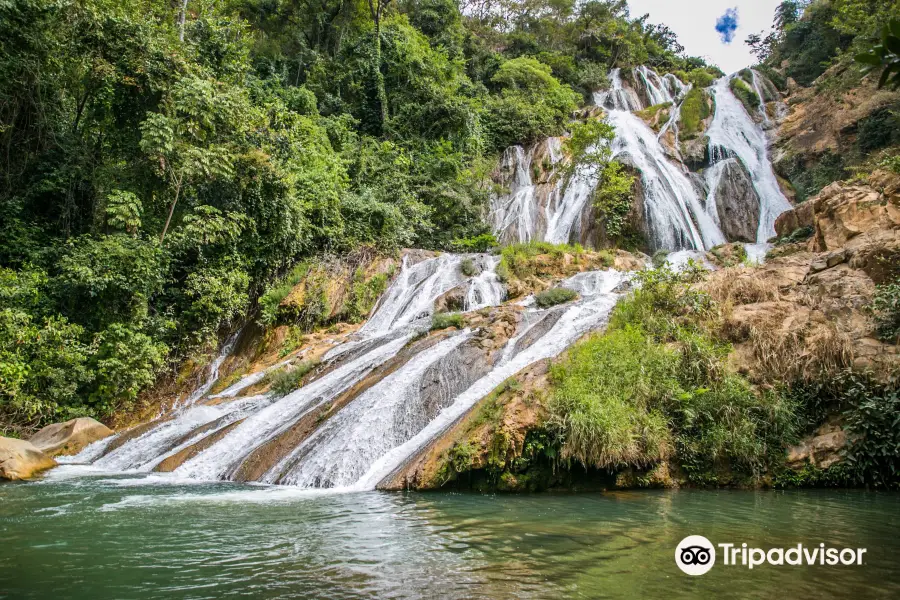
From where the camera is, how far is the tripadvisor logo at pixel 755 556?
3.86 metres

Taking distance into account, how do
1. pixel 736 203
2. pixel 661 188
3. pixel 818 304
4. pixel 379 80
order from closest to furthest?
pixel 818 304 < pixel 661 188 < pixel 736 203 < pixel 379 80

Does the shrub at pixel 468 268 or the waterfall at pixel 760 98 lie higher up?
the waterfall at pixel 760 98

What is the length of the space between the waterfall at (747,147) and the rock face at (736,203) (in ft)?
1.11

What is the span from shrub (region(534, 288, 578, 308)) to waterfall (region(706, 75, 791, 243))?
12.4 metres

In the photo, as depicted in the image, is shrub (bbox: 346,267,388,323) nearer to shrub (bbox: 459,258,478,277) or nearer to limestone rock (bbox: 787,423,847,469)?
shrub (bbox: 459,258,478,277)

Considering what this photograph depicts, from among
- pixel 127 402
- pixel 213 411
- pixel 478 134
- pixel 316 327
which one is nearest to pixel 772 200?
pixel 478 134

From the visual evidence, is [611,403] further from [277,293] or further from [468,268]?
[277,293]

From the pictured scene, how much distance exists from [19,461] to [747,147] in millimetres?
29743

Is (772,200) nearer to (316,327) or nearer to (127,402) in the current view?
(316,327)

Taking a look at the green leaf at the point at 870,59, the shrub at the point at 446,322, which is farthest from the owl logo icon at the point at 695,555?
the shrub at the point at 446,322

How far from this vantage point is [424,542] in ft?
14.5

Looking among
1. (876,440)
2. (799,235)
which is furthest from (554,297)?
(799,235)

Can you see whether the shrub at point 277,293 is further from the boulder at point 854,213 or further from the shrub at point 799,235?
the shrub at point 799,235

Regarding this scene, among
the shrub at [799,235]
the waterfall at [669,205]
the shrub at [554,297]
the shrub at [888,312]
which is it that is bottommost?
the shrub at [888,312]
